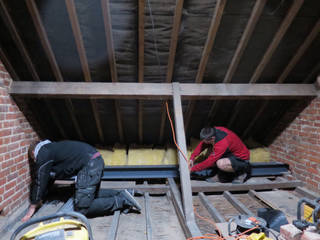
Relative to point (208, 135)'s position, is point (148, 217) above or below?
below

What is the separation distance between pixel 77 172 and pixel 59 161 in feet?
0.93

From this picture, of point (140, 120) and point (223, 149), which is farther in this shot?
point (140, 120)

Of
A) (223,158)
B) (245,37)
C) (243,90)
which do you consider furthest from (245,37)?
(223,158)

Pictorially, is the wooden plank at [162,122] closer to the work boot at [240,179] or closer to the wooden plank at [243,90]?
the wooden plank at [243,90]

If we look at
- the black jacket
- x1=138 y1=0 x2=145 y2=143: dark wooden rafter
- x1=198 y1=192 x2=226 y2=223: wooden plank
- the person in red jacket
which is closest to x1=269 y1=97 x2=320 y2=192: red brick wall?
the person in red jacket

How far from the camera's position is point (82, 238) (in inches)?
61.2

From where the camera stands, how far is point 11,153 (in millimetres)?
2846

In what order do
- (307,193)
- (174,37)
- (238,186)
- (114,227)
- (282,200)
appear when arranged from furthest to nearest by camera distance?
1. (238,186)
2. (307,193)
3. (282,200)
4. (174,37)
5. (114,227)

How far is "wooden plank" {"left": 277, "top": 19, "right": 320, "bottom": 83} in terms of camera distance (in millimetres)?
2786

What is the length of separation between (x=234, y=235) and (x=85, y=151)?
1952 mm

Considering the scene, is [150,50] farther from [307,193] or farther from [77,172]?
[307,193]

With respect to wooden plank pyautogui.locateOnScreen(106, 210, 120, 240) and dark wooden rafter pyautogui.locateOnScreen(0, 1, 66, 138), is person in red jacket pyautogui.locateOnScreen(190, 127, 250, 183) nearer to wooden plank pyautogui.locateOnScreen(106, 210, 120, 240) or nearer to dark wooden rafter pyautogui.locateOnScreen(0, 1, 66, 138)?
wooden plank pyautogui.locateOnScreen(106, 210, 120, 240)

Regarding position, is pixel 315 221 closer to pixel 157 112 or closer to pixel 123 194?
pixel 123 194

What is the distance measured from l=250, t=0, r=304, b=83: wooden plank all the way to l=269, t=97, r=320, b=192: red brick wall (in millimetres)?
1036
